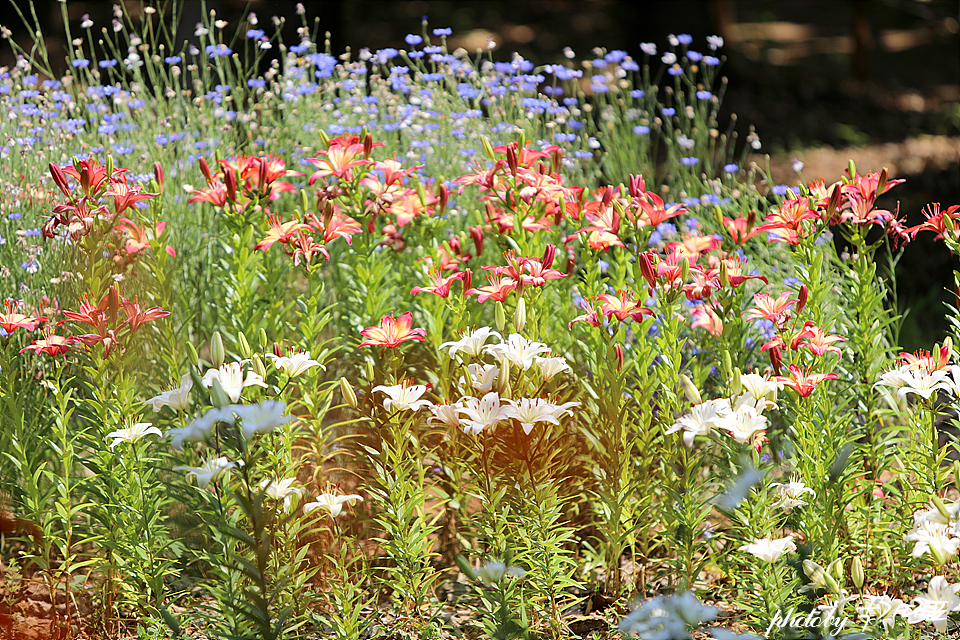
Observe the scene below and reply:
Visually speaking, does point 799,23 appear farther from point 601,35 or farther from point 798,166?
point 798,166

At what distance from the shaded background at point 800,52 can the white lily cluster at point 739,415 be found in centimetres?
A: 263

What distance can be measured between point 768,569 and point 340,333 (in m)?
1.69

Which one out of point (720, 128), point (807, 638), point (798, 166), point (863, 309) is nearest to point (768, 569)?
point (807, 638)

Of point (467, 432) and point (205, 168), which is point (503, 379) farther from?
point (205, 168)

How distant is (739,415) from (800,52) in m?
11.4

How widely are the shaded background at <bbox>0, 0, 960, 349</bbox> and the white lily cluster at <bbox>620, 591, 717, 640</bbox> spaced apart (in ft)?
10.2

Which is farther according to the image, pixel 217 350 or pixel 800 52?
pixel 800 52

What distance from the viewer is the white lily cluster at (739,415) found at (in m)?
1.79

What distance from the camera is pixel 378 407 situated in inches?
83.4

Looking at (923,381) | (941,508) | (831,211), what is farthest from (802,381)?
(831,211)

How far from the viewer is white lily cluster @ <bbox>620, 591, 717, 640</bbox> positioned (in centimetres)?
141

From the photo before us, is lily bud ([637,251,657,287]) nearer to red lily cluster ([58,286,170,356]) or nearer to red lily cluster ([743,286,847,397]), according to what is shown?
red lily cluster ([743,286,847,397])

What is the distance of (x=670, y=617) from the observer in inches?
58.4

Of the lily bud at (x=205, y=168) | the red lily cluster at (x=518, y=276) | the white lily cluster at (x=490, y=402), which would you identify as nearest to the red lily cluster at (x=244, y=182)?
the lily bud at (x=205, y=168)
